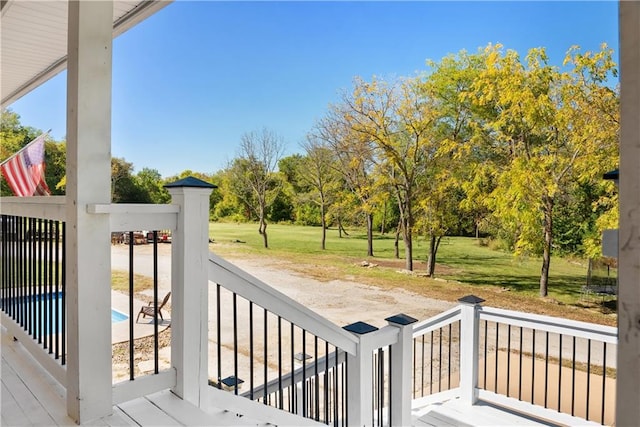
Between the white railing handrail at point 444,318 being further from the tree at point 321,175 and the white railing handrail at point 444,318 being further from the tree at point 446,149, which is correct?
the tree at point 321,175

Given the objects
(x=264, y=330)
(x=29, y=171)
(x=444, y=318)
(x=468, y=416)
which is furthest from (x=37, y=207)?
(x=468, y=416)

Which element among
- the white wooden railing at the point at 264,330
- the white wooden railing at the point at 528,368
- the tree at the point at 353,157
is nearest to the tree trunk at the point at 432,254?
the tree at the point at 353,157

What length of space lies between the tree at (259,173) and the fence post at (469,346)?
9470 millimetres

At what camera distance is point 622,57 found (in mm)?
500

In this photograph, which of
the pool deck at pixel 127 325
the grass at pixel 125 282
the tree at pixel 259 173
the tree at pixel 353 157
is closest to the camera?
the pool deck at pixel 127 325

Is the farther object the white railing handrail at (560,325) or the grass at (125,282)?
the grass at (125,282)

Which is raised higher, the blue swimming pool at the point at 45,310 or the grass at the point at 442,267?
the blue swimming pool at the point at 45,310

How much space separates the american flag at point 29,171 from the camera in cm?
189

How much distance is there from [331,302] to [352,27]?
7347 mm

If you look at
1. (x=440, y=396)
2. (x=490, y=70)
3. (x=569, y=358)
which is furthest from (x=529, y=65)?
(x=440, y=396)

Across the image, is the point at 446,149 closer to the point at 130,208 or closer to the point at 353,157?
the point at 353,157

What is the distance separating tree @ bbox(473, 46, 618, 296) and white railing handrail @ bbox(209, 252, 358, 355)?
6584 mm

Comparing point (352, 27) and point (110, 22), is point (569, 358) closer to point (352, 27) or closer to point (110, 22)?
point (110, 22)

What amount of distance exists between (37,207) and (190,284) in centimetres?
77
